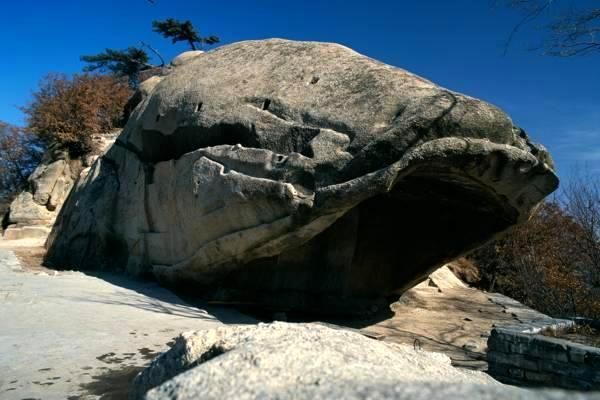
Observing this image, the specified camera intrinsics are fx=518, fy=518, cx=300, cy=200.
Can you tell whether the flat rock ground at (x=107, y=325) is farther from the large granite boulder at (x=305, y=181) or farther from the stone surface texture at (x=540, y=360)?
the large granite boulder at (x=305, y=181)

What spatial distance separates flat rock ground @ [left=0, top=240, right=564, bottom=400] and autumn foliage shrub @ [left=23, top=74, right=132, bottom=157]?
4.32m

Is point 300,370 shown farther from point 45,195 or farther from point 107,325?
point 45,195

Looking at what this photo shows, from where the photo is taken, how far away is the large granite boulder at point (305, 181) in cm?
557

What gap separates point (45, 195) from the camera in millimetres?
12539

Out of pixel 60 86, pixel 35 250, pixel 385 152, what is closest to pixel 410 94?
pixel 385 152

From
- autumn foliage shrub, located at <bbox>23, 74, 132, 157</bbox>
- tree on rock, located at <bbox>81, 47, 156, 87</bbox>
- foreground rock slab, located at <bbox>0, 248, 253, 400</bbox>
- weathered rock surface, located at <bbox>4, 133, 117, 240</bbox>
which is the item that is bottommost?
foreground rock slab, located at <bbox>0, 248, 253, 400</bbox>

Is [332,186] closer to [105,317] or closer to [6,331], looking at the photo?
[105,317]

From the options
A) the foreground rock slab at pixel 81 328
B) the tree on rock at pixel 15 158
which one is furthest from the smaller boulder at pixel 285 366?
the tree on rock at pixel 15 158

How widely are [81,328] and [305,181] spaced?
266 cm

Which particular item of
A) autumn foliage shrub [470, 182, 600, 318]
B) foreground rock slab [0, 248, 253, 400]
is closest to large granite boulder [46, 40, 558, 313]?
foreground rock slab [0, 248, 253, 400]

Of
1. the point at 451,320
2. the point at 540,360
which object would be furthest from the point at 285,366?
the point at 451,320

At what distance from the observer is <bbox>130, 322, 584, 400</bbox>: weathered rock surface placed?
53.6 inches

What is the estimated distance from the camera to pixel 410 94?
5.76 m

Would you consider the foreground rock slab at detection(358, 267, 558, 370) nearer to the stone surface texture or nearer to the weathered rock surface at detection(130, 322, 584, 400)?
the stone surface texture
